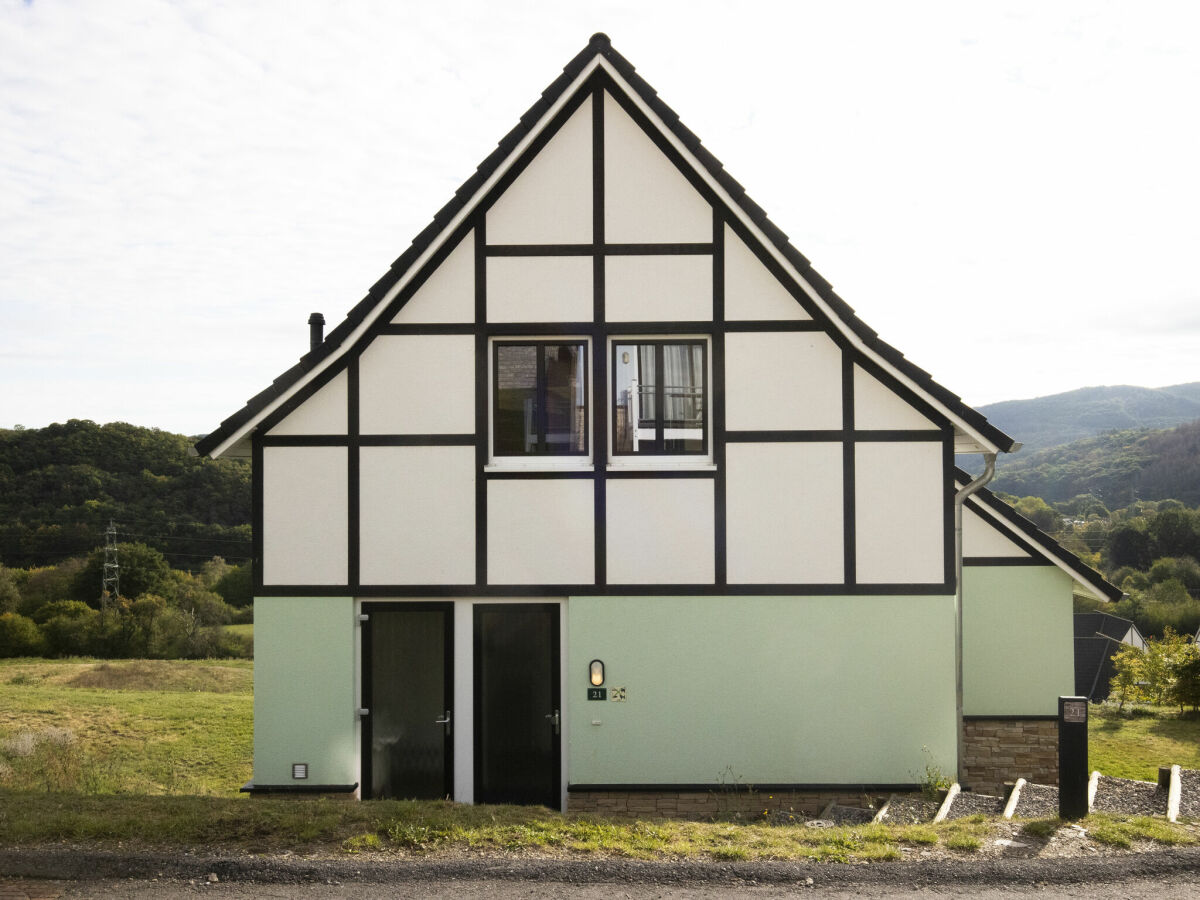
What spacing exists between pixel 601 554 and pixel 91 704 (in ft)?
76.1

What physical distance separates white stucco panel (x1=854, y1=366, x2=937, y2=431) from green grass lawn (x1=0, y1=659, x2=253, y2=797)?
35.3ft

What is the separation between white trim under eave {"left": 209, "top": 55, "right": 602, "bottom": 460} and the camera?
30.9 ft

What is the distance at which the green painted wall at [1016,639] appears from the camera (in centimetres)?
1144

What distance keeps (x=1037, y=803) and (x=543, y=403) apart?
247 inches

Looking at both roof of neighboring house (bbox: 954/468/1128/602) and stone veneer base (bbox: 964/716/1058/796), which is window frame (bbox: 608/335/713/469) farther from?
stone veneer base (bbox: 964/716/1058/796)

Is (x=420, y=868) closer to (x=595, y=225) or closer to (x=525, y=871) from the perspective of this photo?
(x=525, y=871)

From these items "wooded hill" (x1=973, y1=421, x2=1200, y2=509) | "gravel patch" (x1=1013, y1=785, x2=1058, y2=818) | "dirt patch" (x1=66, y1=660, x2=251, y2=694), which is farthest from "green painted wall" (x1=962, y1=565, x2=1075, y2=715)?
"wooded hill" (x1=973, y1=421, x2=1200, y2=509)

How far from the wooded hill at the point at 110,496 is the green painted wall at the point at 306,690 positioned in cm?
4238

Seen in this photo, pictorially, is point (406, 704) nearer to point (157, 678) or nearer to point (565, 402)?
point (565, 402)

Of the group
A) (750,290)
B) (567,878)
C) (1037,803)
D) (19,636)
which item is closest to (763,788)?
(1037,803)

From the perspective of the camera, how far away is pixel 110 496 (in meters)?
52.8

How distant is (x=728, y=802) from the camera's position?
9.33 metres

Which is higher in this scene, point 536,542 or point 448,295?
point 448,295

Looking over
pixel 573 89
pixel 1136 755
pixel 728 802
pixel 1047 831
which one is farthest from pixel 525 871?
pixel 1136 755
